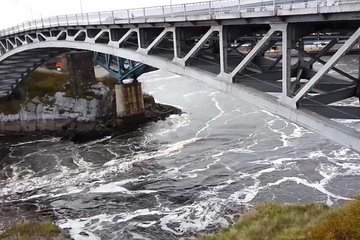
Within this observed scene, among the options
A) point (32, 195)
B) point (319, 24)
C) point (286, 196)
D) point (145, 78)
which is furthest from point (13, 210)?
point (145, 78)

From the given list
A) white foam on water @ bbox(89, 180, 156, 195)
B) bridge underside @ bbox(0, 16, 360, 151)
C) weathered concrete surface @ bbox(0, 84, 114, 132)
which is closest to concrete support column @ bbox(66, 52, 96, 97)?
weathered concrete surface @ bbox(0, 84, 114, 132)

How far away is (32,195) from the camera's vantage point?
22.2 metres

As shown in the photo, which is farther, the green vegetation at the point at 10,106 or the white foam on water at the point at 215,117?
the green vegetation at the point at 10,106

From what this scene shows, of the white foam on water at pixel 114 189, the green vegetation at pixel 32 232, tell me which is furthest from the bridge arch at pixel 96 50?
the green vegetation at pixel 32 232

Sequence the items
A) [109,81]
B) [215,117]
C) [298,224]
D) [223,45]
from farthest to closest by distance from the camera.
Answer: [109,81] → [215,117] → [223,45] → [298,224]

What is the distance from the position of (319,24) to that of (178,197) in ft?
34.6

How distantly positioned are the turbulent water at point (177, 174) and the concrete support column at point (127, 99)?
2.51 metres

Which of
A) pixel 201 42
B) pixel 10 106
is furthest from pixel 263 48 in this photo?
pixel 10 106

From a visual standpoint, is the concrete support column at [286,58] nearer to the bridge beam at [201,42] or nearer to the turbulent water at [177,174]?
the bridge beam at [201,42]

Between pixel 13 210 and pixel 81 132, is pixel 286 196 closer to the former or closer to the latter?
pixel 13 210

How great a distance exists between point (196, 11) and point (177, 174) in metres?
8.83

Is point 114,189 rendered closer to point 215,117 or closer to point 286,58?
point 286,58

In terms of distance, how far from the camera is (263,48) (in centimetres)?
1372

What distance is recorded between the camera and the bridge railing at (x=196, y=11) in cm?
1173
